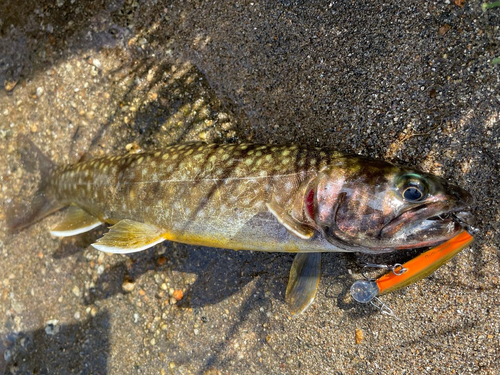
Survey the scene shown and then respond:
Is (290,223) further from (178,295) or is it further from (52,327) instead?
(52,327)

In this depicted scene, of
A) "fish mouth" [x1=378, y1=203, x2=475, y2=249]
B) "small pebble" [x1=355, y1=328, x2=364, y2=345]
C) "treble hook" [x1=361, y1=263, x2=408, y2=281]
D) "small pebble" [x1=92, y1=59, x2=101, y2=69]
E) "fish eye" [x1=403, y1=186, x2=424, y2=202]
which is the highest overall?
Answer: "small pebble" [x1=92, y1=59, x2=101, y2=69]

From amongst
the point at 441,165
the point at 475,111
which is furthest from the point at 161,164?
the point at 475,111

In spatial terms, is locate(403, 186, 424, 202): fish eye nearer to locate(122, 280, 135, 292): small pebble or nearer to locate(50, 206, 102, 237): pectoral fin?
locate(50, 206, 102, 237): pectoral fin

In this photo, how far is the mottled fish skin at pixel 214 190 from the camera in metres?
3.18

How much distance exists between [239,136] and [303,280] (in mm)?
1719

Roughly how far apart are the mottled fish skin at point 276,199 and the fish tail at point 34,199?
3.71 feet

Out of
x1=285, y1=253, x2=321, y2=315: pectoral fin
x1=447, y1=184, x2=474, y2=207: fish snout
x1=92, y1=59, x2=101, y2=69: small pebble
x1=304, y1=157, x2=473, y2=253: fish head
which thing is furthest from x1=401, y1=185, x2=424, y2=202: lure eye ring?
x1=92, y1=59, x2=101, y2=69: small pebble

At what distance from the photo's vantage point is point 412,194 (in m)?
2.81

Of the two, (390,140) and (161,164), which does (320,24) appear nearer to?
(390,140)

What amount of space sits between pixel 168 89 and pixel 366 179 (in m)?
2.71

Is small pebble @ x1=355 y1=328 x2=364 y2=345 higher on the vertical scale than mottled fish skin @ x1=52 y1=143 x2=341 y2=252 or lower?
lower

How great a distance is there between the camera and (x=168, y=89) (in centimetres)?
445

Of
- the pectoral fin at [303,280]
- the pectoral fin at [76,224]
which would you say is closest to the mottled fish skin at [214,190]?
the pectoral fin at [76,224]

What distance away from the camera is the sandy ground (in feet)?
11.2
